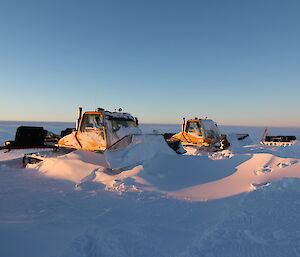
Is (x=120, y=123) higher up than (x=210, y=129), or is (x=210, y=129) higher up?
(x=120, y=123)

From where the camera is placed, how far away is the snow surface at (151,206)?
2.67 meters

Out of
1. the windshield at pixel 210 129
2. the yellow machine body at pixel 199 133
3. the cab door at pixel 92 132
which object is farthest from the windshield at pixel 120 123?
the windshield at pixel 210 129

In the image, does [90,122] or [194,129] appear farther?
[194,129]

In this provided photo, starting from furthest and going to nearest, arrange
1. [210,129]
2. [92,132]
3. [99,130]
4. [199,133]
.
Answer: [210,129]
[199,133]
[92,132]
[99,130]

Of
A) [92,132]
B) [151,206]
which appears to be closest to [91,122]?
[92,132]

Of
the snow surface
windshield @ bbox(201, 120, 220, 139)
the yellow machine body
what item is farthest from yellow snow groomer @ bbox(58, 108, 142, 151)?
windshield @ bbox(201, 120, 220, 139)

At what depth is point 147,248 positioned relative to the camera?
2713 mm

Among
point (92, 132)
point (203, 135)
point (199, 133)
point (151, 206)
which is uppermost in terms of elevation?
point (92, 132)

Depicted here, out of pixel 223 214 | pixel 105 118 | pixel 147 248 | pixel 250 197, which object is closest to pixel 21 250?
pixel 147 248

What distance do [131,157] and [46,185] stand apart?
2.48 m

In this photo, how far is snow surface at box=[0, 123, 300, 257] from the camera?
267 cm

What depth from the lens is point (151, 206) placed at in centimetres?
411

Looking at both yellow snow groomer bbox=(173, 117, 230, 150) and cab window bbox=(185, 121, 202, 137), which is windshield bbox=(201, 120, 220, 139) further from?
cab window bbox=(185, 121, 202, 137)

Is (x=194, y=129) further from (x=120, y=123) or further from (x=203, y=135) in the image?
(x=120, y=123)
